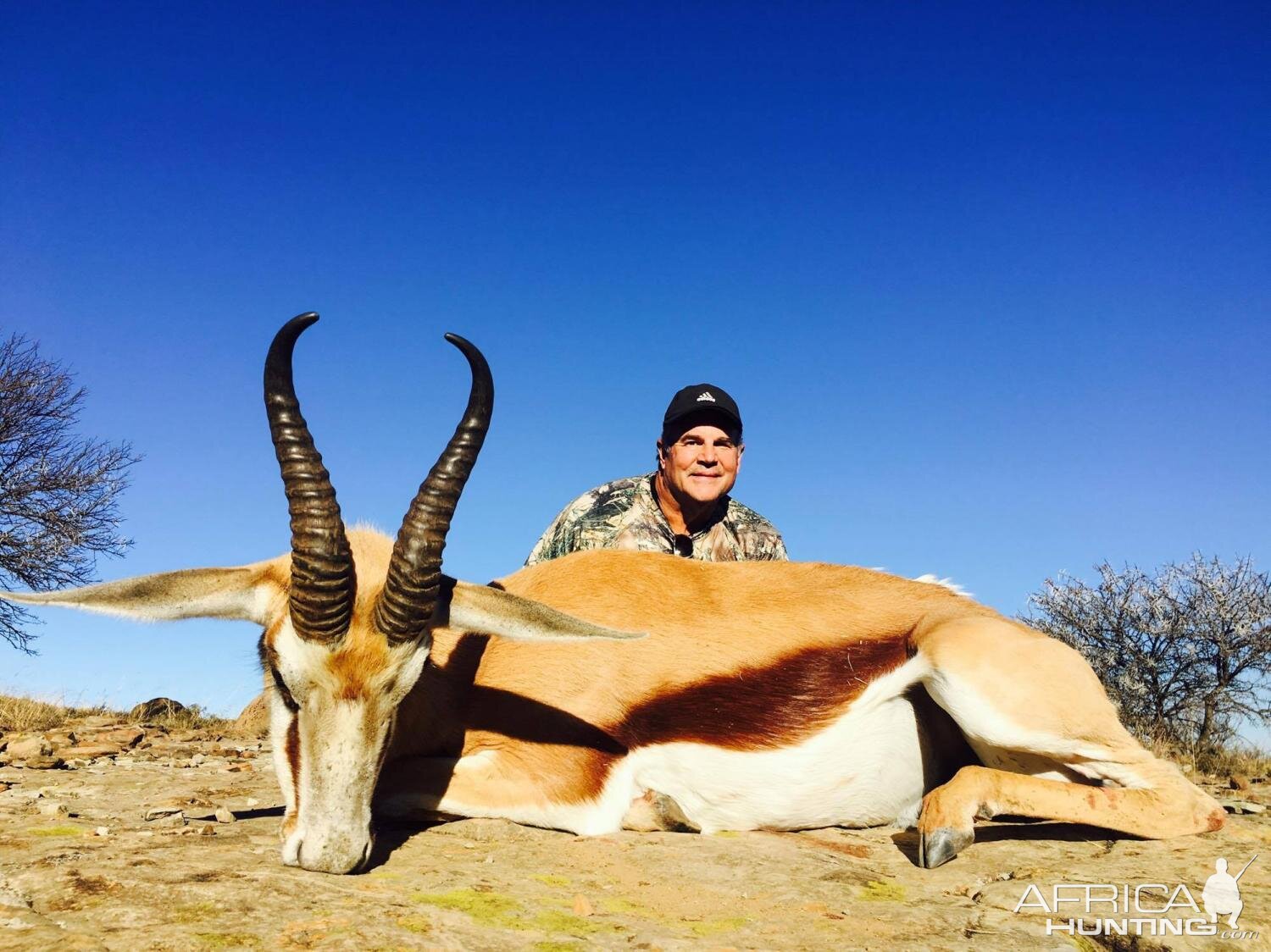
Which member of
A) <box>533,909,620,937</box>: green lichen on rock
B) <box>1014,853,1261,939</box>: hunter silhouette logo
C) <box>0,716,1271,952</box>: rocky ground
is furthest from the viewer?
<box>1014,853,1261,939</box>: hunter silhouette logo

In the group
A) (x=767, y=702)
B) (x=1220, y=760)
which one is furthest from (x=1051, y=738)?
(x=1220, y=760)

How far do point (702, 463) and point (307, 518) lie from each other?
531 centimetres

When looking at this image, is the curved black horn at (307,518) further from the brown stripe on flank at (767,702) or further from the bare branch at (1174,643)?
the bare branch at (1174,643)

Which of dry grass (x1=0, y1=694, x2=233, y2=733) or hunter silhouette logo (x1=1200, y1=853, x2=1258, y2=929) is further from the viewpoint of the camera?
dry grass (x1=0, y1=694, x2=233, y2=733)

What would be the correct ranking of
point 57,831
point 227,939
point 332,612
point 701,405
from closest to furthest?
point 227,939
point 332,612
point 57,831
point 701,405

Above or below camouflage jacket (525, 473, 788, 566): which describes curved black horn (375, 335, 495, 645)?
below

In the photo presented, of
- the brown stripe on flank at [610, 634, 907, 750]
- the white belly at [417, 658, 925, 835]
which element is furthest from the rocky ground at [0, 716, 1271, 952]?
the brown stripe on flank at [610, 634, 907, 750]

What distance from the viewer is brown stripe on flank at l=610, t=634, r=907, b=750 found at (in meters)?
4.79

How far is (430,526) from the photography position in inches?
161

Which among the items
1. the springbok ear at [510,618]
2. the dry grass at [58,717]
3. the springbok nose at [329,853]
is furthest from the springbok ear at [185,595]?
the dry grass at [58,717]

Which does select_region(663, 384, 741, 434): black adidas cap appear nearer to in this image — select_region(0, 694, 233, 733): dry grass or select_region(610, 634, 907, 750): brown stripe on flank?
select_region(610, 634, 907, 750): brown stripe on flank

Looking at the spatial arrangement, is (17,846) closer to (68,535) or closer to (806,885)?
(806,885)

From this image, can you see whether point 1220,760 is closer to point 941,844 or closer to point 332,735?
point 941,844

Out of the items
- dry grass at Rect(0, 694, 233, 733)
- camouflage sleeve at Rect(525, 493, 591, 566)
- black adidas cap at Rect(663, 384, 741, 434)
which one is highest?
black adidas cap at Rect(663, 384, 741, 434)
